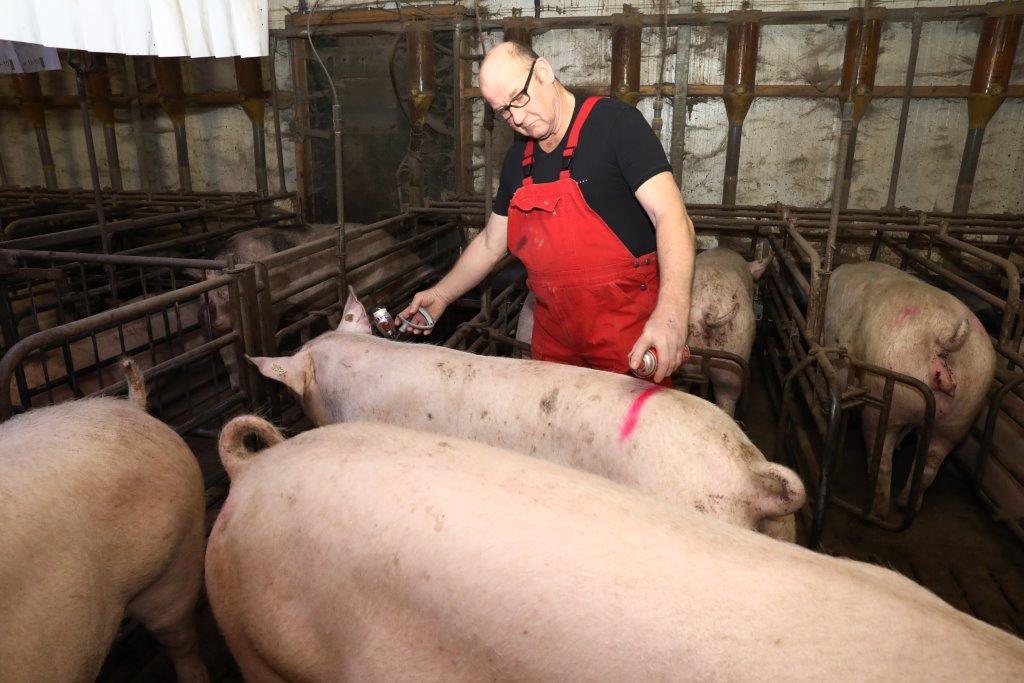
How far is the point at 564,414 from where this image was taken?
2104 millimetres

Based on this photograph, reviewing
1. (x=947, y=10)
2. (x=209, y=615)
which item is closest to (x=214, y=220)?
(x=209, y=615)

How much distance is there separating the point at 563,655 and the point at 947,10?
23.6 ft

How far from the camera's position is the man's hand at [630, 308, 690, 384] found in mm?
1903

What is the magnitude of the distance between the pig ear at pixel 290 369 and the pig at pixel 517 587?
4.27ft

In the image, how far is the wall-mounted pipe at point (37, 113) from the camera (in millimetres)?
8375

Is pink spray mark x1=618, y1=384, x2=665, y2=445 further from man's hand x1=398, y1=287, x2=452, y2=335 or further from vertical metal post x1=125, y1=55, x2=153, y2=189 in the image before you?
vertical metal post x1=125, y1=55, x2=153, y2=189

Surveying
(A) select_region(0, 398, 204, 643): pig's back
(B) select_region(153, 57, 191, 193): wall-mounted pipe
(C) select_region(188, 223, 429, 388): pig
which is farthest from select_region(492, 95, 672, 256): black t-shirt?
(B) select_region(153, 57, 191, 193): wall-mounted pipe

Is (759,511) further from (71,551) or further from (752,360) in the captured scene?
(752,360)

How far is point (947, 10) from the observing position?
19.7 ft

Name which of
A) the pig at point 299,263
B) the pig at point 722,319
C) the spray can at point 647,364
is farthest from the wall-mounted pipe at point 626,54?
the spray can at point 647,364

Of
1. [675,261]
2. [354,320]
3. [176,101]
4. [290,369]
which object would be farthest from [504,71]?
[176,101]

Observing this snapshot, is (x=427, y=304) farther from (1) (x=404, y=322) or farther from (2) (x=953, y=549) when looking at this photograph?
(2) (x=953, y=549)

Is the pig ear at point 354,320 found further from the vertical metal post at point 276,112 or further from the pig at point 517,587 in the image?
the vertical metal post at point 276,112

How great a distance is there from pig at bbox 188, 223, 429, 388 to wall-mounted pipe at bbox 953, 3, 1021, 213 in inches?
206
